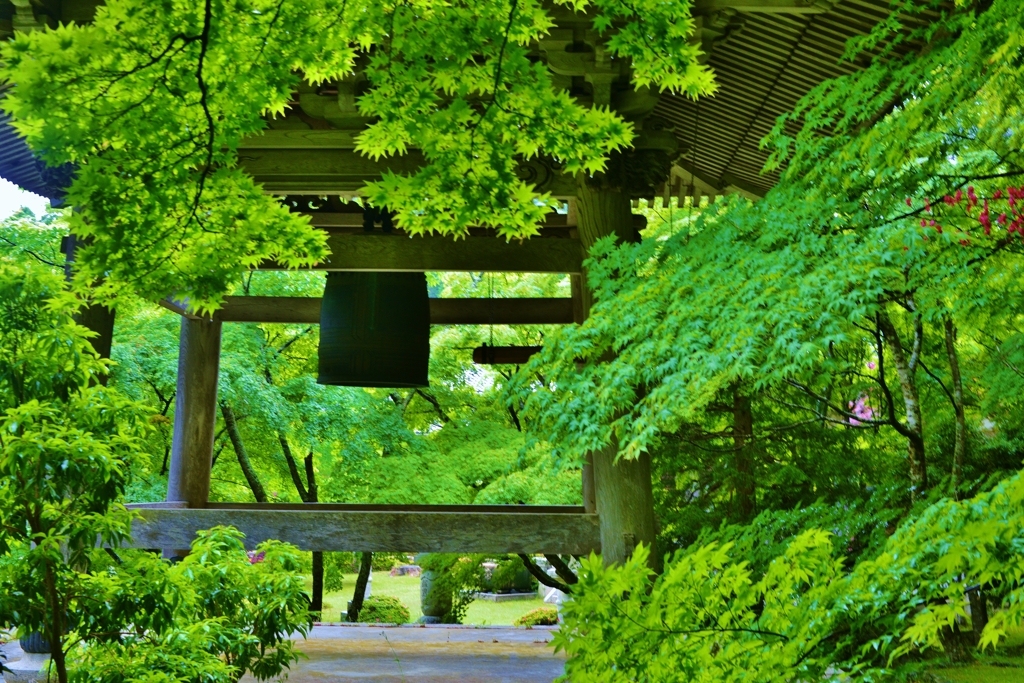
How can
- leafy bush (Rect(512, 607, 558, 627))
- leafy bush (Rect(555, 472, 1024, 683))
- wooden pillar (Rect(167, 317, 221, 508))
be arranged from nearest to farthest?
1. leafy bush (Rect(555, 472, 1024, 683))
2. wooden pillar (Rect(167, 317, 221, 508))
3. leafy bush (Rect(512, 607, 558, 627))

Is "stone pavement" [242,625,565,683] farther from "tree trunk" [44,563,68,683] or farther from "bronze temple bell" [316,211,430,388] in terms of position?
"tree trunk" [44,563,68,683]

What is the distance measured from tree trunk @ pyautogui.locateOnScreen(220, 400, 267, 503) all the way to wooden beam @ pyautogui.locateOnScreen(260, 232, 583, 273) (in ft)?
20.6

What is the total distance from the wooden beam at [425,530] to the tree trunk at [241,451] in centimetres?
546

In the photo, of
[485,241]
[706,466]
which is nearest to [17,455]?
[485,241]

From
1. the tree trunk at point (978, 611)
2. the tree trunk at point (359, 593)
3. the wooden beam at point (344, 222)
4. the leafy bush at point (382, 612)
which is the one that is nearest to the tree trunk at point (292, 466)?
the tree trunk at point (359, 593)

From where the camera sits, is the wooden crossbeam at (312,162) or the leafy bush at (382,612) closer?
the wooden crossbeam at (312,162)

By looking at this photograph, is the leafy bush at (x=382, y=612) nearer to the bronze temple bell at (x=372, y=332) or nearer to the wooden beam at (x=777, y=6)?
the bronze temple bell at (x=372, y=332)

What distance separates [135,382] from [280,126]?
583cm

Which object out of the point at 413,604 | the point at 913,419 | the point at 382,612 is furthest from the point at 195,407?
the point at 413,604

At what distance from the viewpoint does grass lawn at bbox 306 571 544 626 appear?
17.1m

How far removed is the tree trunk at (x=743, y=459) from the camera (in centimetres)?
688

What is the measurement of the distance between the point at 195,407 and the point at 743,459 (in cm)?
476

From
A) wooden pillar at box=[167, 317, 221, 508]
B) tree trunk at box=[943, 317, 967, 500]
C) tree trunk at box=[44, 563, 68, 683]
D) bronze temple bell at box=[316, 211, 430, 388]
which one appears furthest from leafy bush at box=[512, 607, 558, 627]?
tree trunk at box=[44, 563, 68, 683]

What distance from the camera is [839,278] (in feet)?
11.7
